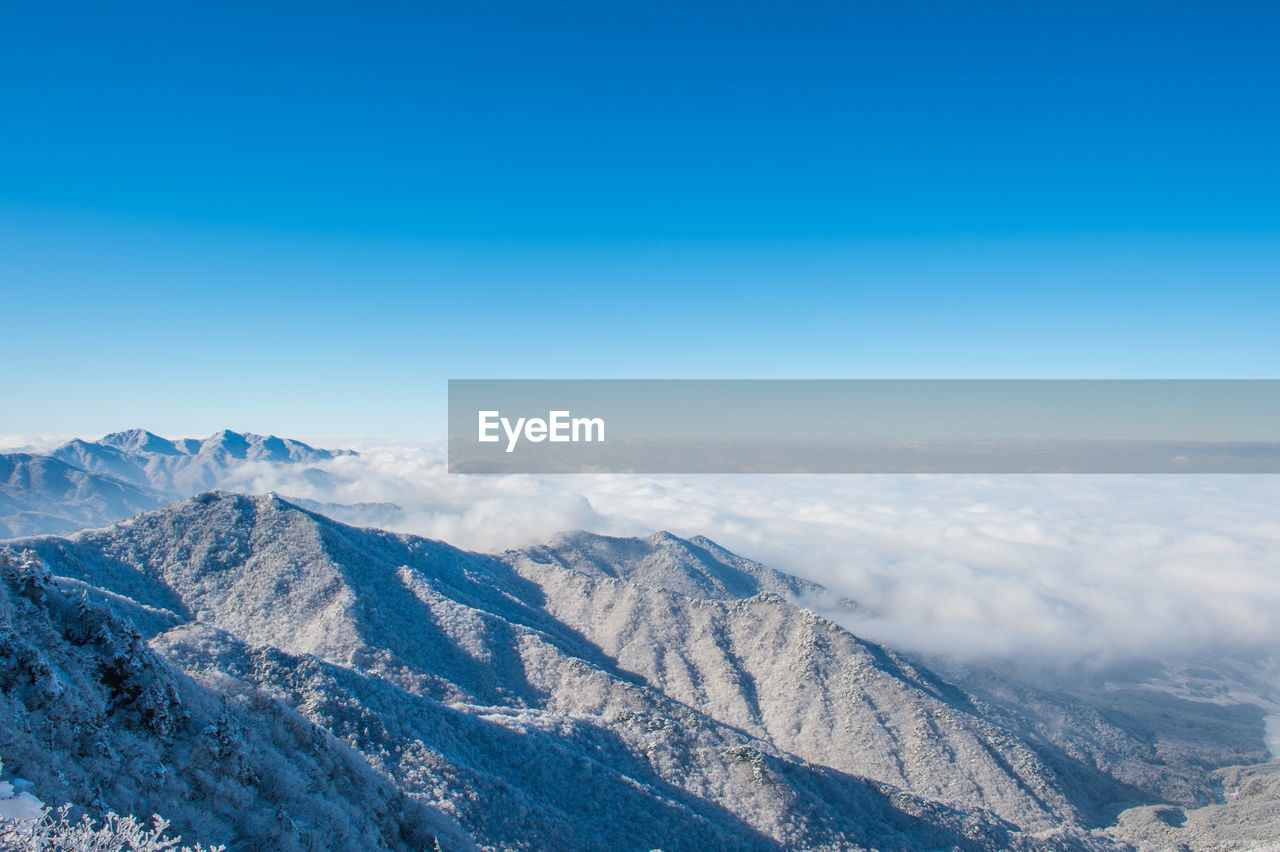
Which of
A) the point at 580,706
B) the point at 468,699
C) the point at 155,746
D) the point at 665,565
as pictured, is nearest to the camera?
the point at 155,746

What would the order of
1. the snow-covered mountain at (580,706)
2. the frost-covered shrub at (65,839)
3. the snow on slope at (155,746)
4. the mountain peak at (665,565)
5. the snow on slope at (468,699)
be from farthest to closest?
the mountain peak at (665,565), the snow on slope at (468,699), the snow-covered mountain at (580,706), the snow on slope at (155,746), the frost-covered shrub at (65,839)

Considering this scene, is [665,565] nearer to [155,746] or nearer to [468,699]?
[468,699]

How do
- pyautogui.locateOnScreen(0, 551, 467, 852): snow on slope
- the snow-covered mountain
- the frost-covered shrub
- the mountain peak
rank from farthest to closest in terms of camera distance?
1. the mountain peak
2. the snow-covered mountain
3. pyautogui.locateOnScreen(0, 551, 467, 852): snow on slope
4. the frost-covered shrub

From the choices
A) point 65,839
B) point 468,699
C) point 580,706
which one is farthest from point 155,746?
point 580,706

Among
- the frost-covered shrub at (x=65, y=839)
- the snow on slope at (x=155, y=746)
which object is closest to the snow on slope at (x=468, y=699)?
the snow on slope at (x=155, y=746)

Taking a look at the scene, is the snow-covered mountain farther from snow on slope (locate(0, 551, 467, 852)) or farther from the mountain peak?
the mountain peak

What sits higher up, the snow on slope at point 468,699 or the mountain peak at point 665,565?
the snow on slope at point 468,699

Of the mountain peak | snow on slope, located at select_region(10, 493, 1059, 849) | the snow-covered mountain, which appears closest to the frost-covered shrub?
the snow-covered mountain

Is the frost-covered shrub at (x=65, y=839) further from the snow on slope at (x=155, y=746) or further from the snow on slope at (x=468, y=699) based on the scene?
the snow on slope at (x=468, y=699)

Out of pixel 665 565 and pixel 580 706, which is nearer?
pixel 580 706

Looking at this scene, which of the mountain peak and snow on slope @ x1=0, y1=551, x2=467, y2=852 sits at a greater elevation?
snow on slope @ x1=0, y1=551, x2=467, y2=852
